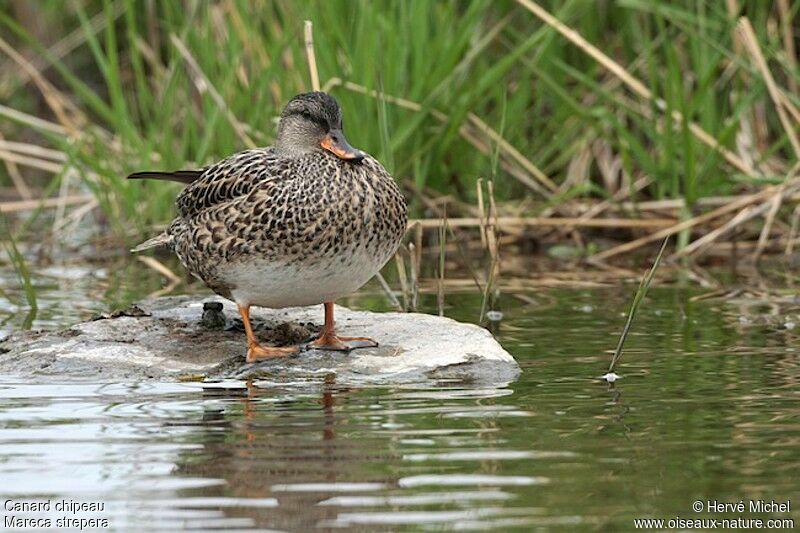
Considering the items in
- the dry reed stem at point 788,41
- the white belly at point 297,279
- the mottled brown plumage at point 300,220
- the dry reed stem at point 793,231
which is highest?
the dry reed stem at point 788,41

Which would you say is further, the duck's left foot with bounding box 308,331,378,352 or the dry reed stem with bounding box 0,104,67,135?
the dry reed stem with bounding box 0,104,67,135

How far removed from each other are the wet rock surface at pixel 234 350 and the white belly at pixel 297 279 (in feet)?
0.74

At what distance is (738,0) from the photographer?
9.25 m

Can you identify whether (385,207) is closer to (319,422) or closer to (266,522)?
(319,422)

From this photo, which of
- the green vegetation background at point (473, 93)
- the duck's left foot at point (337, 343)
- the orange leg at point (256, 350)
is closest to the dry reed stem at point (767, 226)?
the green vegetation background at point (473, 93)

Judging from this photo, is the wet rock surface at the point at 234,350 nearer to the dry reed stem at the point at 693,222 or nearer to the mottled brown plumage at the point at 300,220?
the mottled brown plumage at the point at 300,220

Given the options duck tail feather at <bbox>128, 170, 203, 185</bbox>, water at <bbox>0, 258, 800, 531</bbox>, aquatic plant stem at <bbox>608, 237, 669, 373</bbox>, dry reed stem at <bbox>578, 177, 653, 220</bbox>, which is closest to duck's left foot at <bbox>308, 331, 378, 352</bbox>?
water at <bbox>0, 258, 800, 531</bbox>

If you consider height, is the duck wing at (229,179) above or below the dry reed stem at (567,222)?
above

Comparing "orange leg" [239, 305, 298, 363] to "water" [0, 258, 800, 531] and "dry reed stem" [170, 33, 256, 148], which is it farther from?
"dry reed stem" [170, 33, 256, 148]

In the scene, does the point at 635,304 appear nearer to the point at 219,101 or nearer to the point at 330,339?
the point at 330,339

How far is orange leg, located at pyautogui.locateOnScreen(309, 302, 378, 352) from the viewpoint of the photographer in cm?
571

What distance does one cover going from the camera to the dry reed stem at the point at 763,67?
851cm

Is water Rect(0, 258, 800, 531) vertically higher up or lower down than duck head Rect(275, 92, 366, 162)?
lower down

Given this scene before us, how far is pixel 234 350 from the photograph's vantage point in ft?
19.2
